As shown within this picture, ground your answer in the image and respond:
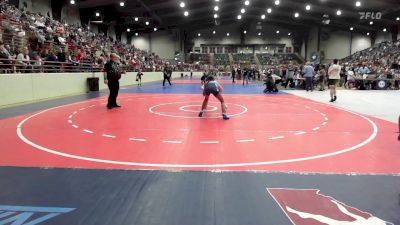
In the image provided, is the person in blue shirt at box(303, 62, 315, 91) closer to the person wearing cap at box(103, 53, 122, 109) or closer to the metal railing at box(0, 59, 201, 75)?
the person wearing cap at box(103, 53, 122, 109)

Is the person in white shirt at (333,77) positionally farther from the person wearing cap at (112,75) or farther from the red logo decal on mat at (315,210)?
the red logo decal on mat at (315,210)

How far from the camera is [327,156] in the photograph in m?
5.42

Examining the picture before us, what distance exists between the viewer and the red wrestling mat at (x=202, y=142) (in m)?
5.02

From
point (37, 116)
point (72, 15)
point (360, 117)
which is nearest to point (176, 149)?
point (37, 116)

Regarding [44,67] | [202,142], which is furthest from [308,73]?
[202,142]

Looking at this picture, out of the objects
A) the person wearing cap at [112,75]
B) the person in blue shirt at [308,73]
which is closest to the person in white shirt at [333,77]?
the person in blue shirt at [308,73]

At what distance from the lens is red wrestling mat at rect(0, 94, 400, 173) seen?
502 centimetres

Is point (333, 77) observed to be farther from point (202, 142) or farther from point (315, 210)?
point (315, 210)

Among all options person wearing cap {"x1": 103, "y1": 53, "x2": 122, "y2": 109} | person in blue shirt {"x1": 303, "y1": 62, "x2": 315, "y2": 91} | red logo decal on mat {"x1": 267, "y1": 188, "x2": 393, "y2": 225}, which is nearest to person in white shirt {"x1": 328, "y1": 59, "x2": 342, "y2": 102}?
person in blue shirt {"x1": 303, "y1": 62, "x2": 315, "y2": 91}

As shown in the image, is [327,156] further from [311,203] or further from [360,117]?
[360,117]

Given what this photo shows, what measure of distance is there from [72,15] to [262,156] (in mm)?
38660

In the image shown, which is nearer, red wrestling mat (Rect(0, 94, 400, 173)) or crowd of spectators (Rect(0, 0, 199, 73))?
red wrestling mat (Rect(0, 94, 400, 173))

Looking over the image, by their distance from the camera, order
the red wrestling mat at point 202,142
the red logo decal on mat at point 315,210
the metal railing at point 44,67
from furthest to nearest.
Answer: the metal railing at point 44,67, the red wrestling mat at point 202,142, the red logo decal on mat at point 315,210

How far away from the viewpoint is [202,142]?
6434 millimetres
